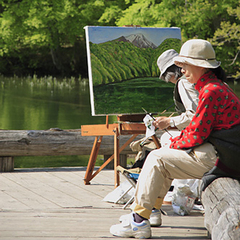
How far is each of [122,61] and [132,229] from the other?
7.58 feet

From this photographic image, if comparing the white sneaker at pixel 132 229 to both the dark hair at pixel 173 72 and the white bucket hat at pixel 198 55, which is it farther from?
the dark hair at pixel 173 72

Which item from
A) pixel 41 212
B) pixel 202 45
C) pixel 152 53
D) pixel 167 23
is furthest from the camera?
pixel 167 23

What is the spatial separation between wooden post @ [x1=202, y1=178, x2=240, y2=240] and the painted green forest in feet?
7.60

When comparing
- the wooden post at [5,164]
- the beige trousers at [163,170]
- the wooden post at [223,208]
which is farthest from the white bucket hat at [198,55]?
the wooden post at [5,164]

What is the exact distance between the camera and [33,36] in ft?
93.6

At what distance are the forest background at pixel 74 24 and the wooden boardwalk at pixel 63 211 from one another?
16.1m

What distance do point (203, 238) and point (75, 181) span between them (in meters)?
2.10

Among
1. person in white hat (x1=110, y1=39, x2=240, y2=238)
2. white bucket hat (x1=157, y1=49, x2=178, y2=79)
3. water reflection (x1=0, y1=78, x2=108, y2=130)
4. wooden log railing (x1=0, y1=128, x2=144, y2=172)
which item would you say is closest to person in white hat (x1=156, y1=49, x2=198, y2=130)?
white bucket hat (x1=157, y1=49, x2=178, y2=79)

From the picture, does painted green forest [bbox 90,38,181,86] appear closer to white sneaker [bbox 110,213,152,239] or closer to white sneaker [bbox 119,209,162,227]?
white sneaker [bbox 119,209,162,227]

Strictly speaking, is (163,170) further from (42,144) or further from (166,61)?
(42,144)

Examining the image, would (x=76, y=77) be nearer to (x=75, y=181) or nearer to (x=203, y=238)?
(x=75, y=181)

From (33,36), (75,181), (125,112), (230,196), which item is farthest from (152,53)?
(33,36)

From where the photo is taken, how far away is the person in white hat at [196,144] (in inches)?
119

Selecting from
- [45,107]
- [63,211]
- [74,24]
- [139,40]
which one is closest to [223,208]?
[63,211]
